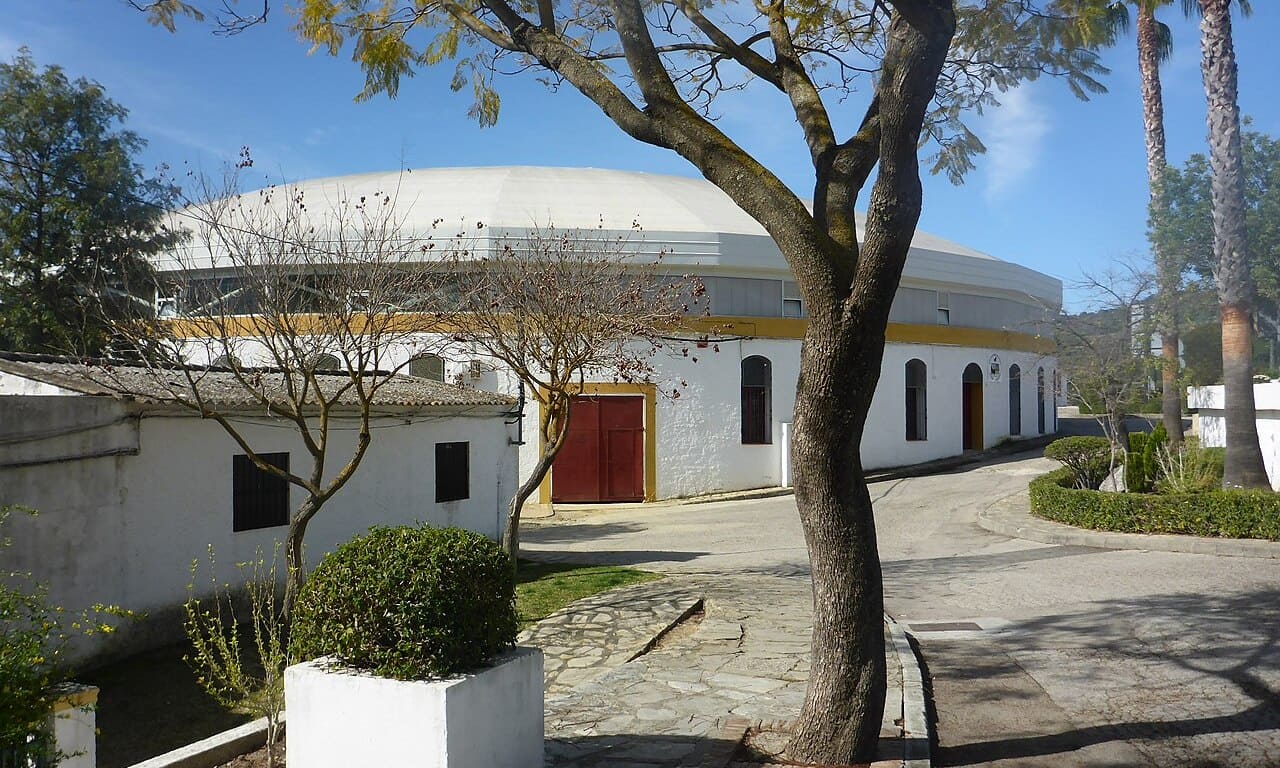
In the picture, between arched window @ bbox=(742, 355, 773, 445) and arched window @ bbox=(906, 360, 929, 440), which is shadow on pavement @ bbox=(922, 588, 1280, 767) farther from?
arched window @ bbox=(906, 360, 929, 440)

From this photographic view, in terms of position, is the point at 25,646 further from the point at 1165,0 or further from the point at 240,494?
the point at 1165,0

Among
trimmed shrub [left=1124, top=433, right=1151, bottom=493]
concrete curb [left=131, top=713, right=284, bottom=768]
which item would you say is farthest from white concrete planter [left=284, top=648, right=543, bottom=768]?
trimmed shrub [left=1124, top=433, right=1151, bottom=493]

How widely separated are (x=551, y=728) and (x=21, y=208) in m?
17.6

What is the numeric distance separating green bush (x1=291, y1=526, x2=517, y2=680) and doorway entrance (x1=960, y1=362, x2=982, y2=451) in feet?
82.3

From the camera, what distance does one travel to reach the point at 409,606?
180 inches

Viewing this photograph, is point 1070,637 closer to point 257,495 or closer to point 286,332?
point 286,332

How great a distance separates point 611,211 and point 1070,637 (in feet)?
59.8

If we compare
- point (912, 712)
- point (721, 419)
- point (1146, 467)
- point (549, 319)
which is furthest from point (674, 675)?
point (721, 419)

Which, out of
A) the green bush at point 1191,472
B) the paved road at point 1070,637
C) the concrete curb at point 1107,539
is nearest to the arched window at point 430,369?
the paved road at point 1070,637

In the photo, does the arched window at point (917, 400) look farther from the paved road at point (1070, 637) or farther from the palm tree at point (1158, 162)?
the paved road at point (1070, 637)

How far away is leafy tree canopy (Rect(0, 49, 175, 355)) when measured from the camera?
18203mm

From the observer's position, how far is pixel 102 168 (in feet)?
61.7

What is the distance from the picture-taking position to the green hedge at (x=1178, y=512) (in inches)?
500

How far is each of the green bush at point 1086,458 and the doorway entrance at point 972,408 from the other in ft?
34.1
